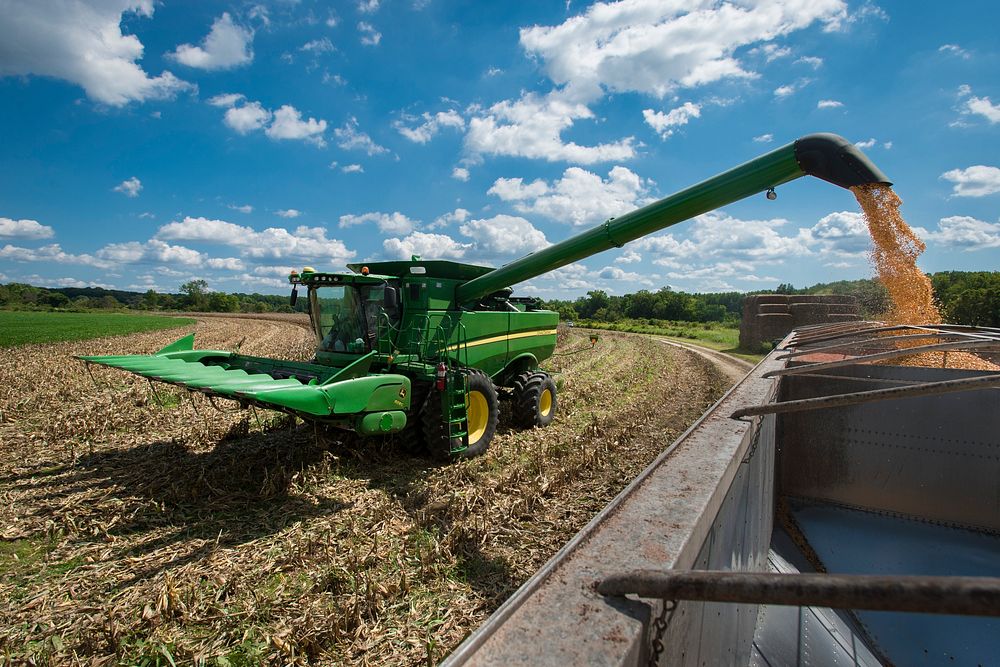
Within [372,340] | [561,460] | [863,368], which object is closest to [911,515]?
[863,368]

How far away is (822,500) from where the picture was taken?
5.62 meters

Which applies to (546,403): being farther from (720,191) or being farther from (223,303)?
(223,303)

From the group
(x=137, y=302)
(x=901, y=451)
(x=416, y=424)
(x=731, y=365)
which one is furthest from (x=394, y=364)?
(x=137, y=302)

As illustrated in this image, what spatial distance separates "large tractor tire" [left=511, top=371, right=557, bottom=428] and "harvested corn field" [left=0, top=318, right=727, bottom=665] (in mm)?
248

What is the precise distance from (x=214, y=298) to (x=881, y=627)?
87474mm

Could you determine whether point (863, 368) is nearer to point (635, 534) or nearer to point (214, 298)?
point (635, 534)

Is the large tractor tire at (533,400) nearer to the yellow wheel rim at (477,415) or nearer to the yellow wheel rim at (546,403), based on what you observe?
the yellow wheel rim at (546,403)

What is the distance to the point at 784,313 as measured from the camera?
21.5m

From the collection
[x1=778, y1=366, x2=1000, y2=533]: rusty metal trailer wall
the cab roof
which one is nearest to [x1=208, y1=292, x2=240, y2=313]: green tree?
the cab roof

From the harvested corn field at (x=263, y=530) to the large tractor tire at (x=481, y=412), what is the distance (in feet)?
0.90

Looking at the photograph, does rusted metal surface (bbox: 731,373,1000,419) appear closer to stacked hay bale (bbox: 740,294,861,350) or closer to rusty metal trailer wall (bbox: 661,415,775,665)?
rusty metal trailer wall (bbox: 661,415,775,665)

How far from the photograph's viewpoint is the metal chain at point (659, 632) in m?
1.42

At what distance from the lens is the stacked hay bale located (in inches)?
819

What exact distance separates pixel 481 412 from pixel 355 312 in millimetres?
2068
